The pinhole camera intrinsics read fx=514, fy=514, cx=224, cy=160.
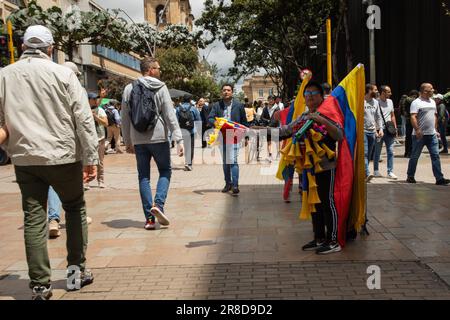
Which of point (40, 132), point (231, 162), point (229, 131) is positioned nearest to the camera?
point (40, 132)

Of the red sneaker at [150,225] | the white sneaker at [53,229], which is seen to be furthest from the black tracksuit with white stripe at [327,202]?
the white sneaker at [53,229]

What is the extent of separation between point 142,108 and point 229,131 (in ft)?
6.15

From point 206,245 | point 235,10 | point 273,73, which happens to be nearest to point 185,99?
point 206,245

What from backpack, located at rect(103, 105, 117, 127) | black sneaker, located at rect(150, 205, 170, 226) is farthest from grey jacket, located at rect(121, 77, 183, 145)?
backpack, located at rect(103, 105, 117, 127)

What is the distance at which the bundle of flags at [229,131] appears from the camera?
673 cm

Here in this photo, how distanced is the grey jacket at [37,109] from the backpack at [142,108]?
1941 millimetres

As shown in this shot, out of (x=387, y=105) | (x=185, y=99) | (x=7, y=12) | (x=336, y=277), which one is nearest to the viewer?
(x=336, y=277)

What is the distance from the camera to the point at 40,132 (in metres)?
3.61

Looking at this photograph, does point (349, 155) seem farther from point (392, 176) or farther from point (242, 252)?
point (392, 176)

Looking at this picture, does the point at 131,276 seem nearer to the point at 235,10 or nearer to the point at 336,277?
the point at 336,277

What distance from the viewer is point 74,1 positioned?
4256 cm

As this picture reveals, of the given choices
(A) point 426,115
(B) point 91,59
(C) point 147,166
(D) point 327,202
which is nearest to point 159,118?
(C) point 147,166

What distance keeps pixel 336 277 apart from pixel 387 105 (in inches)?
262

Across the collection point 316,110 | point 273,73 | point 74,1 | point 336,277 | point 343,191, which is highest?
point 74,1
